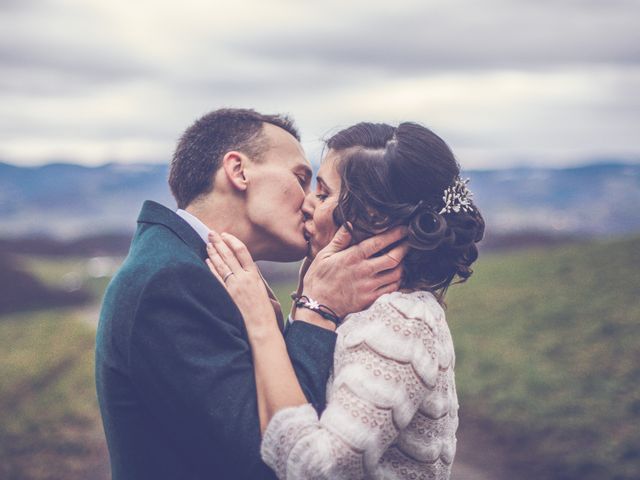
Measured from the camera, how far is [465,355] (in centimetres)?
1538

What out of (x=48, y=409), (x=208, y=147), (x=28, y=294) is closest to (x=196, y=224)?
(x=208, y=147)

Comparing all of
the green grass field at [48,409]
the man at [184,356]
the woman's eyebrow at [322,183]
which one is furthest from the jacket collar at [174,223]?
the green grass field at [48,409]

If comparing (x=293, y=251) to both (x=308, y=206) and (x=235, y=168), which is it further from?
(x=235, y=168)

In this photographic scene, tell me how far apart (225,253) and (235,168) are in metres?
0.73

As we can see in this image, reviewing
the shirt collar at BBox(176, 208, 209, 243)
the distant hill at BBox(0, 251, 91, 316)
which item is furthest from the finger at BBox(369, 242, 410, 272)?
the distant hill at BBox(0, 251, 91, 316)

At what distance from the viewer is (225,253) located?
3719 millimetres

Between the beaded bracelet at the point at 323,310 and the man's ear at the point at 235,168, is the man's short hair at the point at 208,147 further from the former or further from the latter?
the beaded bracelet at the point at 323,310

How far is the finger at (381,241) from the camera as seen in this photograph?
3.67 metres

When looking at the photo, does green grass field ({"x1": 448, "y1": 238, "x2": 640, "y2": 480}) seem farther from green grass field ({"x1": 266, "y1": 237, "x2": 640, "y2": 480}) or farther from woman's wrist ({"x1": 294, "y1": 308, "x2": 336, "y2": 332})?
woman's wrist ({"x1": 294, "y1": 308, "x2": 336, "y2": 332})

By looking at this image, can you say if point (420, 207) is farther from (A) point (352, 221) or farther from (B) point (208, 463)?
(B) point (208, 463)

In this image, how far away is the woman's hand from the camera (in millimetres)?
3451

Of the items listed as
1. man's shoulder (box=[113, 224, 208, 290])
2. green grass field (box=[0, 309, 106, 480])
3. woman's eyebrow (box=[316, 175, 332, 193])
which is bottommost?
green grass field (box=[0, 309, 106, 480])

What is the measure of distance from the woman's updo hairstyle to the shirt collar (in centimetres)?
78

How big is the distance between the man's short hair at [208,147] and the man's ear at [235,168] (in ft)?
0.19
